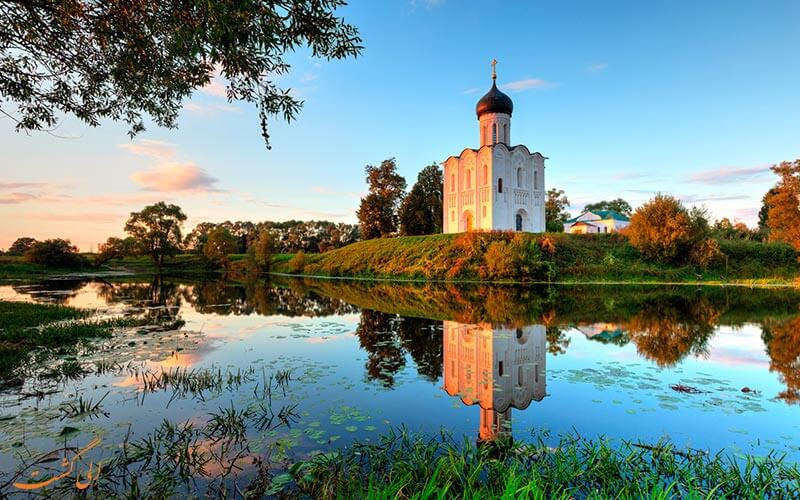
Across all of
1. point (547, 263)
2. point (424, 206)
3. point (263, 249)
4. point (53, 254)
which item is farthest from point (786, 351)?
point (53, 254)

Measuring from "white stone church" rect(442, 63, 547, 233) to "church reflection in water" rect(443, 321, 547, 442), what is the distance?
3205 cm

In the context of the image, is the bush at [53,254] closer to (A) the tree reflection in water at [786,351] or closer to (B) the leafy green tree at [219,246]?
(B) the leafy green tree at [219,246]

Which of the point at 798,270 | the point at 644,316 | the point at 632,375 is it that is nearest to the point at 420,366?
the point at 632,375

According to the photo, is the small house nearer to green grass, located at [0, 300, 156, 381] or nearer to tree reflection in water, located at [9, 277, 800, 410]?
tree reflection in water, located at [9, 277, 800, 410]

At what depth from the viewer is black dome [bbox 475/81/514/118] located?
43125mm

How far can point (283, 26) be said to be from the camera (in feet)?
18.2

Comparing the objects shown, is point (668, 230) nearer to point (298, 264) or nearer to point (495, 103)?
point (495, 103)

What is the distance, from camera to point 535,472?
362cm

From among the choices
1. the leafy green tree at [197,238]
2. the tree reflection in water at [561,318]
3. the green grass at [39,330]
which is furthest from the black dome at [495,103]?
the leafy green tree at [197,238]

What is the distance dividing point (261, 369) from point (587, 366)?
23.0 ft

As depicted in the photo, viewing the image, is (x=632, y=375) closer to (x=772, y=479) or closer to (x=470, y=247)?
(x=772, y=479)

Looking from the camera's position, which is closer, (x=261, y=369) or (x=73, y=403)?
(x=73, y=403)

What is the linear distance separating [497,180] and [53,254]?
58511 millimetres

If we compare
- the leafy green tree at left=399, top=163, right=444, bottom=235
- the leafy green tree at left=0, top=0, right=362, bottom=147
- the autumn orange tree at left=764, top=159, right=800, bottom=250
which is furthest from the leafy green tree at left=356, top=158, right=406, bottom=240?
the leafy green tree at left=0, top=0, right=362, bottom=147
